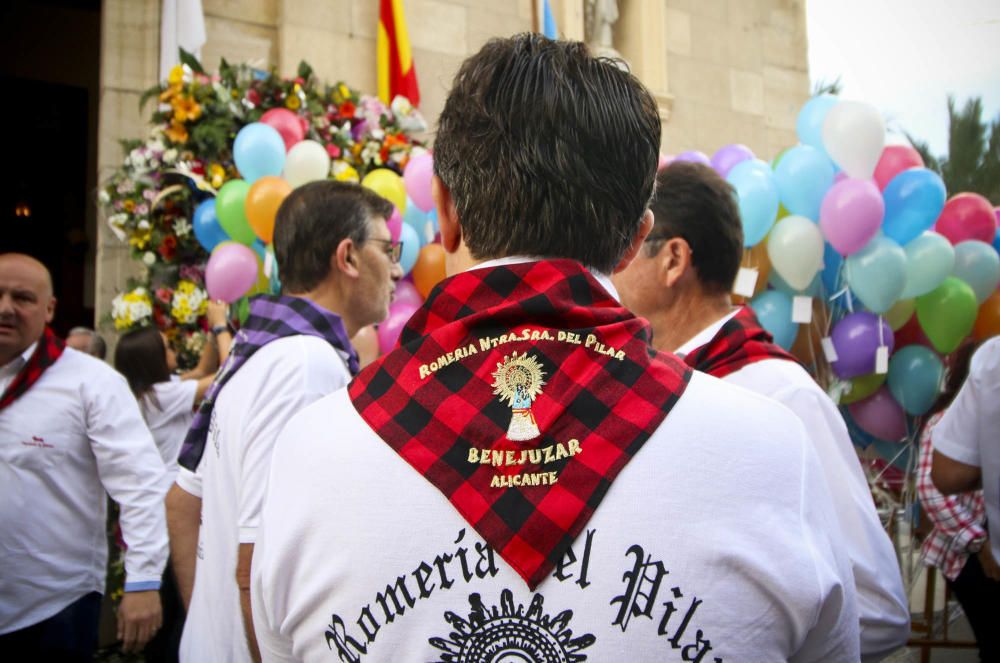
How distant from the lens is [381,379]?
3.34ft

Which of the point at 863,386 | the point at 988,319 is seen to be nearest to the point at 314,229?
the point at 863,386

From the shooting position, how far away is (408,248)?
4234 mm

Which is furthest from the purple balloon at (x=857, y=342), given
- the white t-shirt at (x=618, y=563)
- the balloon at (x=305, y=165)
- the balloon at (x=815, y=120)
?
the white t-shirt at (x=618, y=563)

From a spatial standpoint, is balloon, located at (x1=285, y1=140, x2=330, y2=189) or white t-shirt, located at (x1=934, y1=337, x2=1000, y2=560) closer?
white t-shirt, located at (x1=934, y1=337, x2=1000, y2=560)

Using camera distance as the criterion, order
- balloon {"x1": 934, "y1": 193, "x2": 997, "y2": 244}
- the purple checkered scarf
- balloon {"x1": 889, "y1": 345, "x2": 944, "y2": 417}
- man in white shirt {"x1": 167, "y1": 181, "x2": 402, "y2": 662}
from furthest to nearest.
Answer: balloon {"x1": 934, "y1": 193, "x2": 997, "y2": 244} < balloon {"x1": 889, "y1": 345, "x2": 944, "y2": 417} < the purple checkered scarf < man in white shirt {"x1": 167, "y1": 181, "x2": 402, "y2": 662}

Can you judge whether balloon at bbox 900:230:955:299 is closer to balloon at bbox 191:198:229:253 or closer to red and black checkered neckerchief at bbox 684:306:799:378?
red and black checkered neckerchief at bbox 684:306:799:378

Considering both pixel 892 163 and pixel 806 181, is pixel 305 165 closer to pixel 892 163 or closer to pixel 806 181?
pixel 806 181

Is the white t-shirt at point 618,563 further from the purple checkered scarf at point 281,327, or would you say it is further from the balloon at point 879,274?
the balloon at point 879,274

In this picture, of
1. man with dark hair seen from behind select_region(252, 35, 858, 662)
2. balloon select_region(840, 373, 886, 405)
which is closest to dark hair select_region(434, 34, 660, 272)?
man with dark hair seen from behind select_region(252, 35, 858, 662)

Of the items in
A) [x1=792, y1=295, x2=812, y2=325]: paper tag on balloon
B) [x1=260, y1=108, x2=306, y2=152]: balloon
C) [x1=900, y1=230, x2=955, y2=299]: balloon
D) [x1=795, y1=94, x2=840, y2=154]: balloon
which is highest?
[x1=260, y1=108, x2=306, y2=152]: balloon

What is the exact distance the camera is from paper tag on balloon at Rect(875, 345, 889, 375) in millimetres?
3844

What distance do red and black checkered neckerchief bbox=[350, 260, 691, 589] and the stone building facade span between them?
3671 mm

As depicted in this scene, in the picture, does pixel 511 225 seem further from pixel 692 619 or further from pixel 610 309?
pixel 692 619

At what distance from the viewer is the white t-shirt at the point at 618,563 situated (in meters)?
0.89
